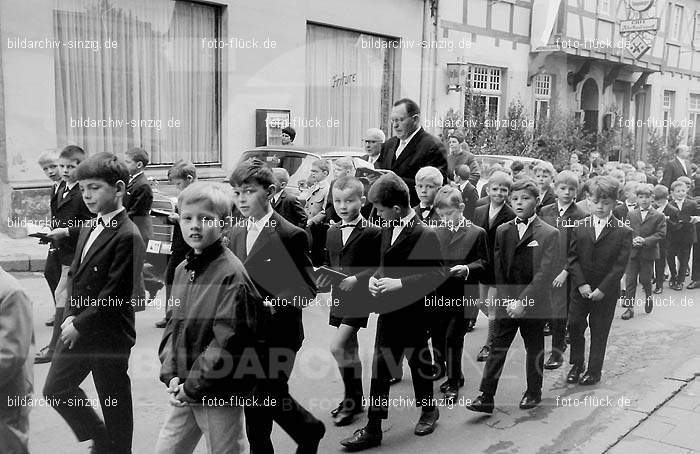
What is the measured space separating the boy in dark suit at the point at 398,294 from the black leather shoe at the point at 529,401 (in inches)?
42.2

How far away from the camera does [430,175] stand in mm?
5875

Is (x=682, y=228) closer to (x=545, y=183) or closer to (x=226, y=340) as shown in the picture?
(x=545, y=183)

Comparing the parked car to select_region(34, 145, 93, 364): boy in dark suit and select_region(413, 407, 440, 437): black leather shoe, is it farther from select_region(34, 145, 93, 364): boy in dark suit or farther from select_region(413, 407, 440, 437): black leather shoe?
select_region(413, 407, 440, 437): black leather shoe

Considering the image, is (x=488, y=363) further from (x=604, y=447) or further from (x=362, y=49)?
(x=362, y=49)

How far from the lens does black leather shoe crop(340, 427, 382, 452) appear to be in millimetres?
4664

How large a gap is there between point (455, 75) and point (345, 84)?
3.23 metres

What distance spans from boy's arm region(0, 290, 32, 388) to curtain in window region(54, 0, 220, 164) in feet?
32.0

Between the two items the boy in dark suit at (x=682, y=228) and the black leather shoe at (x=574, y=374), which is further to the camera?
the boy in dark suit at (x=682, y=228)

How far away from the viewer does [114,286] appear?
4.01 metres

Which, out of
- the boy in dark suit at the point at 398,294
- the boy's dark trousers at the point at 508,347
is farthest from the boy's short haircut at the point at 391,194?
the boy's dark trousers at the point at 508,347

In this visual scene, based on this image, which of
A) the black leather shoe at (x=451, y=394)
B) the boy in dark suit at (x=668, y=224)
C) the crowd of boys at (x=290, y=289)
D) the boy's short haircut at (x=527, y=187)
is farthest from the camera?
the boy in dark suit at (x=668, y=224)

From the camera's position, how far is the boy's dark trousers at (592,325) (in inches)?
240

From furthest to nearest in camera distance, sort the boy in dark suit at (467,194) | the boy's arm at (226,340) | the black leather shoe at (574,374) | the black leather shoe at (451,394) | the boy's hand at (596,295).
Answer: the boy in dark suit at (467,194), the black leather shoe at (574,374), the boy's hand at (596,295), the black leather shoe at (451,394), the boy's arm at (226,340)

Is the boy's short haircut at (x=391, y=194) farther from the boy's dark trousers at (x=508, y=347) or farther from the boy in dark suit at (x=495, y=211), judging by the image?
the boy in dark suit at (x=495, y=211)
